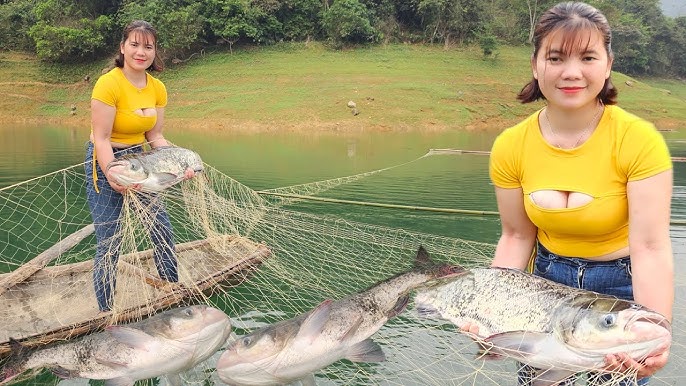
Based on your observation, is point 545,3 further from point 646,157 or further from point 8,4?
point 646,157

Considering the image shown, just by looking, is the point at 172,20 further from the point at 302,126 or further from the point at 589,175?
the point at 589,175

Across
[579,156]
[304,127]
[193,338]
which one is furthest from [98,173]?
[304,127]

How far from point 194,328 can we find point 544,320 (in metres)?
1.82

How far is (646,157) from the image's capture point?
2037 millimetres

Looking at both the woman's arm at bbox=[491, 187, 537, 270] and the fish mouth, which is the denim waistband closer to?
the woman's arm at bbox=[491, 187, 537, 270]

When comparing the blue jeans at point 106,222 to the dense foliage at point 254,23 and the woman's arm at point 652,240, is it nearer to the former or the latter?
the woman's arm at point 652,240

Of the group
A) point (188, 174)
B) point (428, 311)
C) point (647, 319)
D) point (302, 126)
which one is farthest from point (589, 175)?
point (302, 126)

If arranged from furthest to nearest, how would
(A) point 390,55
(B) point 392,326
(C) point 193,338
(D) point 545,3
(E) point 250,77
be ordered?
(D) point 545,3 < (A) point 390,55 < (E) point 250,77 < (B) point 392,326 < (C) point 193,338

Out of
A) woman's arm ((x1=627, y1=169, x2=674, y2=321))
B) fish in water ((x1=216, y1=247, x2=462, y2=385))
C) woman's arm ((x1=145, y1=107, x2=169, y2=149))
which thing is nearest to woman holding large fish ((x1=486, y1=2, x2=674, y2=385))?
woman's arm ((x1=627, y1=169, x2=674, y2=321))

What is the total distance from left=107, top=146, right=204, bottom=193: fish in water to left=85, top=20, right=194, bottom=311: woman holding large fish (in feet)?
0.13

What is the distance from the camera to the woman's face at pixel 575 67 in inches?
82.8

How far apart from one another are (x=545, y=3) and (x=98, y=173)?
44284 millimetres

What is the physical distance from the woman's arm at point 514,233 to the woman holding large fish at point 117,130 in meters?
3.00

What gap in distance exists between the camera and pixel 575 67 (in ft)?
6.93
